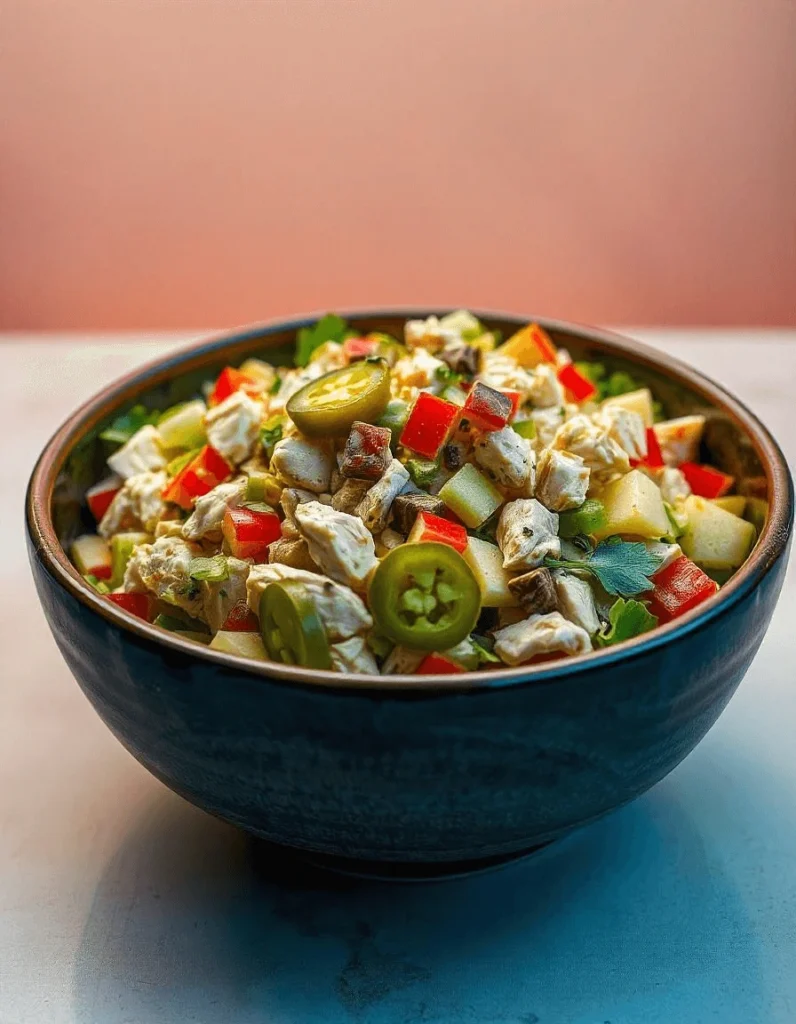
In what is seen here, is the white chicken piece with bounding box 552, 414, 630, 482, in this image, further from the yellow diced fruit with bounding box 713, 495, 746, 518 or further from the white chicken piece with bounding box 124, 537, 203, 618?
the white chicken piece with bounding box 124, 537, 203, 618

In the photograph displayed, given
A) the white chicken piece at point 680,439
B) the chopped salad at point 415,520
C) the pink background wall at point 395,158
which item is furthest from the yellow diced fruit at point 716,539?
the pink background wall at point 395,158

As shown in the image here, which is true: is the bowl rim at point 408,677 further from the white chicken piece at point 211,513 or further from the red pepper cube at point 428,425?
the red pepper cube at point 428,425

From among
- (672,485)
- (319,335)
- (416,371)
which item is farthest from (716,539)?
(319,335)

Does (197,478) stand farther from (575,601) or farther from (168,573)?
(575,601)

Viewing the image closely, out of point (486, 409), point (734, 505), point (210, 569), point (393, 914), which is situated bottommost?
point (393, 914)

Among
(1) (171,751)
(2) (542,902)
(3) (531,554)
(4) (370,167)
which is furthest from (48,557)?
(4) (370,167)

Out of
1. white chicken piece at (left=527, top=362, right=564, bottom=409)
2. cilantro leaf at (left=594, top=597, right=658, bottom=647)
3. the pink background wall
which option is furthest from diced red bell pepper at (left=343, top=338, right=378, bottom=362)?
the pink background wall
